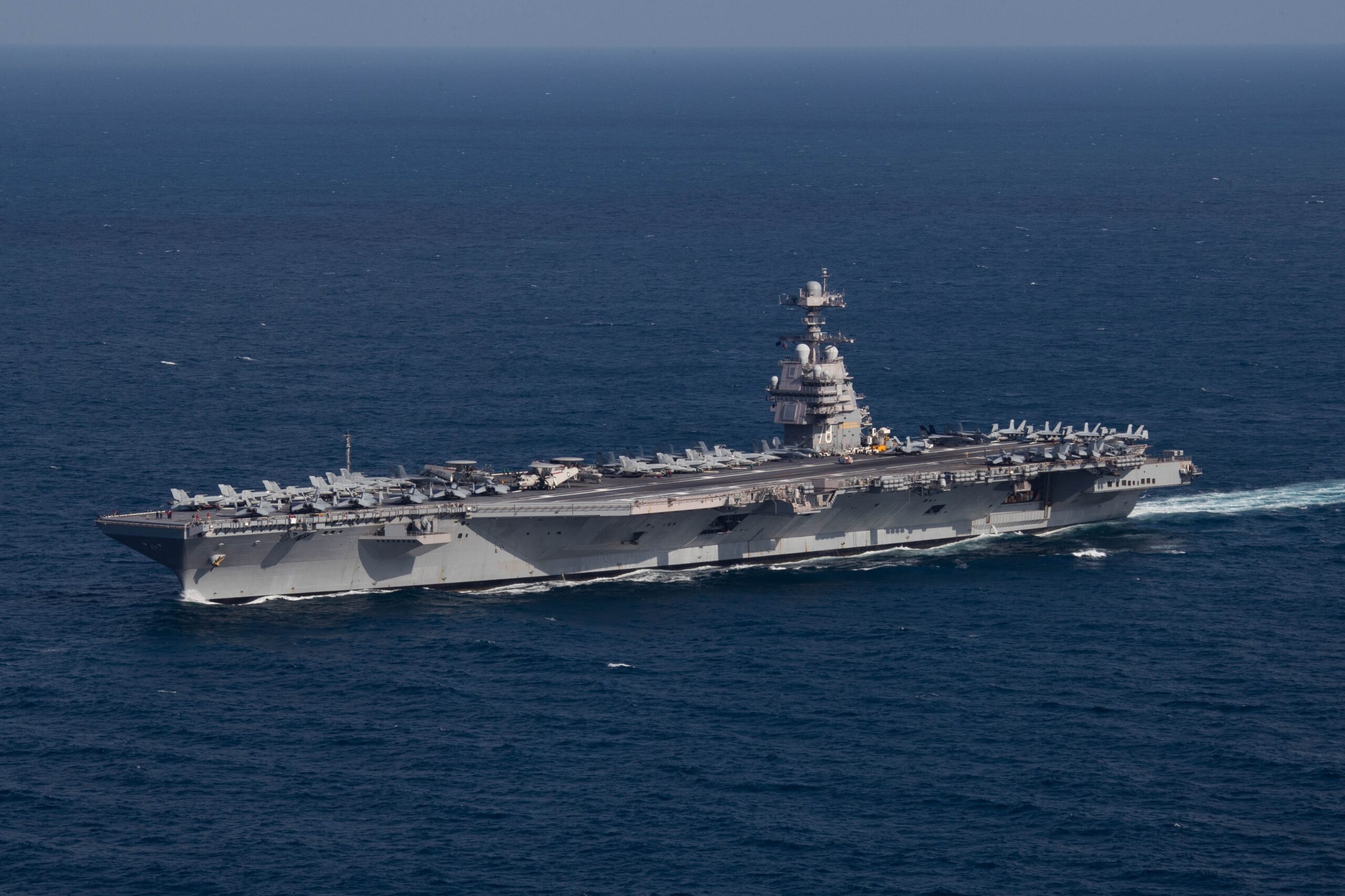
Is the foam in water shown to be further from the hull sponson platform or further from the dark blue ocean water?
the hull sponson platform

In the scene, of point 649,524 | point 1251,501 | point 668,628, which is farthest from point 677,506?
point 1251,501

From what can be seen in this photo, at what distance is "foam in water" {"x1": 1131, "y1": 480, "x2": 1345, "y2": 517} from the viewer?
65.5 m

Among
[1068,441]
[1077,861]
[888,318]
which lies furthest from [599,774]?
[888,318]

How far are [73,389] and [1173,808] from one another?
5225 centimetres

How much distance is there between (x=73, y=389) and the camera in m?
79.7

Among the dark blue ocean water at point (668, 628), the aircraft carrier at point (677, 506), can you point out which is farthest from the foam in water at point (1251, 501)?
the aircraft carrier at point (677, 506)

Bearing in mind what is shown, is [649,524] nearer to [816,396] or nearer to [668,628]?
[668,628]

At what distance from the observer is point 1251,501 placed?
6612 cm

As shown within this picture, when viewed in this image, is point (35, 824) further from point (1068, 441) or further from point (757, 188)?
point (757, 188)

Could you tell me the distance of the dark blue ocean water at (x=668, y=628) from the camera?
4103 centimetres

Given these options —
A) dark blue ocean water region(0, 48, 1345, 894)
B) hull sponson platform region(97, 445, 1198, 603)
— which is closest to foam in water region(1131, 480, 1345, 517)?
dark blue ocean water region(0, 48, 1345, 894)

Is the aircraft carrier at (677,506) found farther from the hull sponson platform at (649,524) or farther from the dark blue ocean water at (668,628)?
the dark blue ocean water at (668,628)

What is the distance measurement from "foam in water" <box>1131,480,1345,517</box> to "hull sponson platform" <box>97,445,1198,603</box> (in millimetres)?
1509

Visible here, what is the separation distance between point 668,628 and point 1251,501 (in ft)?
75.9
